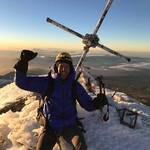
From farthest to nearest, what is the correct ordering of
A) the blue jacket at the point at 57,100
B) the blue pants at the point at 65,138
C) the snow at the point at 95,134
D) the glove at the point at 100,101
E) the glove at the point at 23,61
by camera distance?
the snow at the point at 95,134 < the glove at the point at 100,101 < the blue jacket at the point at 57,100 < the glove at the point at 23,61 < the blue pants at the point at 65,138

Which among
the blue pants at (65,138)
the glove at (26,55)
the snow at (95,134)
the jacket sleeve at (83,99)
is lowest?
the snow at (95,134)

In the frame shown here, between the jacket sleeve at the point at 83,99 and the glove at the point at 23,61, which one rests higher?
the glove at the point at 23,61

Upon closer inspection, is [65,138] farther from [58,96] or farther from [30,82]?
[30,82]

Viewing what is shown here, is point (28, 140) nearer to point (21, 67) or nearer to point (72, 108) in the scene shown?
point (72, 108)

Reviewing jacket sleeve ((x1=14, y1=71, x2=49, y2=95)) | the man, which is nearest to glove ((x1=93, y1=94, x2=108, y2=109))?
the man

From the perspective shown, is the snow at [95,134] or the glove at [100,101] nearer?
the glove at [100,101]

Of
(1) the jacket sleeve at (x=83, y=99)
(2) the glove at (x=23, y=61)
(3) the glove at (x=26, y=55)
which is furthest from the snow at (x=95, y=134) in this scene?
(3) the glove at (x=26, y=55)

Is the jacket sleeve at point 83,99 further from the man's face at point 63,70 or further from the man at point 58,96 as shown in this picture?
the man's face at point 63,70

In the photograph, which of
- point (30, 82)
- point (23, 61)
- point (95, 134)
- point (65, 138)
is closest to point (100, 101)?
point (95, 134)
